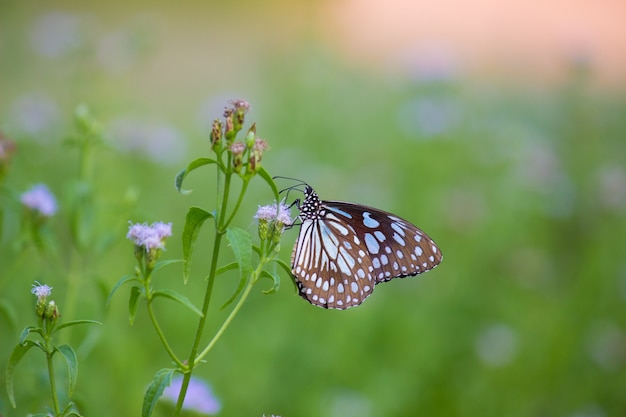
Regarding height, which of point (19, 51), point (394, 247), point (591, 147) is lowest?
point (394, 247)

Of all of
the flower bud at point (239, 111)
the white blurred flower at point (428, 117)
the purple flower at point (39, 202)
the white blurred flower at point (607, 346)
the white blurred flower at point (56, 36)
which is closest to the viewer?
the flower bud at point (239, 111)

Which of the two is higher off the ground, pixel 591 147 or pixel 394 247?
pixel 591 147

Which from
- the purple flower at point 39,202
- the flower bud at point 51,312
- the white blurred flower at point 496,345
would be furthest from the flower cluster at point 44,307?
the white blurred flower at point 496,345

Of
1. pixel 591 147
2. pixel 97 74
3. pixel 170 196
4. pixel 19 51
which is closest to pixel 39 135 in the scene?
pixel 97 74

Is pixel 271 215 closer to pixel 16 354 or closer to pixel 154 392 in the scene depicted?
pixel 154 392

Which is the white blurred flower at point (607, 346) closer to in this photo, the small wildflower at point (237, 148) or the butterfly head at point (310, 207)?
the butterfly head at point (310, 207)

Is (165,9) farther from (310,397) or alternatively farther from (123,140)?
(310,397)
